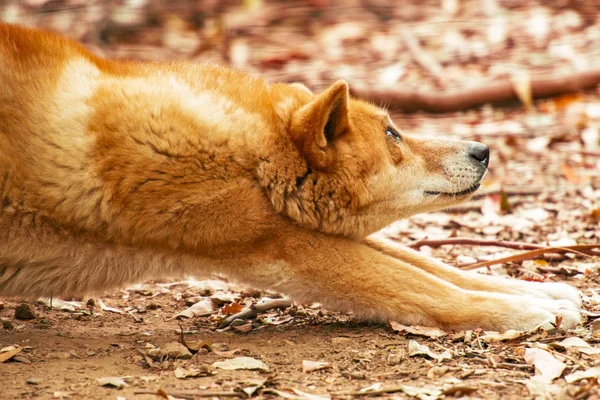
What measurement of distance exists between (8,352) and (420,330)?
6.71 feet

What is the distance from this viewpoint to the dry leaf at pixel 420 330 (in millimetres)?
4117

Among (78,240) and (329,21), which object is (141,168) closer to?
(78,240)

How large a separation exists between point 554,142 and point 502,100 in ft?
3.75

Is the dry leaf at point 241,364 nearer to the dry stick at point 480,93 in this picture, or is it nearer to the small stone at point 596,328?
the small stone at point 596,328

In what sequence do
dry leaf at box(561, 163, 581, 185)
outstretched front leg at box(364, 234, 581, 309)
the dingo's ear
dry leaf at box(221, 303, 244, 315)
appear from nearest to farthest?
the dingo's ear < outstretched front leg at box(364, 234, 581, 309) < dry leaf at box(221, 303, 244, 315) < dry leaf at box(561, 163, 581, 185)

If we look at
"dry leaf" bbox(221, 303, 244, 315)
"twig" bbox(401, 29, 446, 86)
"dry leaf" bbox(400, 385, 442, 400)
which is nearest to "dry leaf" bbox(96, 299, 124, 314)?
"dry leaf" bbox(221, 303, 244, 315)

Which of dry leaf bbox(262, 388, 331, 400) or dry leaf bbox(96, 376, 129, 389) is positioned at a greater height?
dry leaf bbox(262, 388, 331, 400)

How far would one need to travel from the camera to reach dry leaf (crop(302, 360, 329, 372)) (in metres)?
3.69

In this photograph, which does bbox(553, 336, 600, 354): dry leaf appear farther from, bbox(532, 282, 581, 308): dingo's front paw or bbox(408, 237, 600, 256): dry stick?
bbox(408, 237, 600, 256): dry stick

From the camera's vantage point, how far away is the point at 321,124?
165 inches

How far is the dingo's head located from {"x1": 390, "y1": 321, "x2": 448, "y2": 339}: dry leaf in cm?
58

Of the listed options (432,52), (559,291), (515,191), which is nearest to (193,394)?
(559,291)

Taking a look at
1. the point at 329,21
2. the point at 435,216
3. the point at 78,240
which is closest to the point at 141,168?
the point at 78,240

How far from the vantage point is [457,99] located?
9328mm
